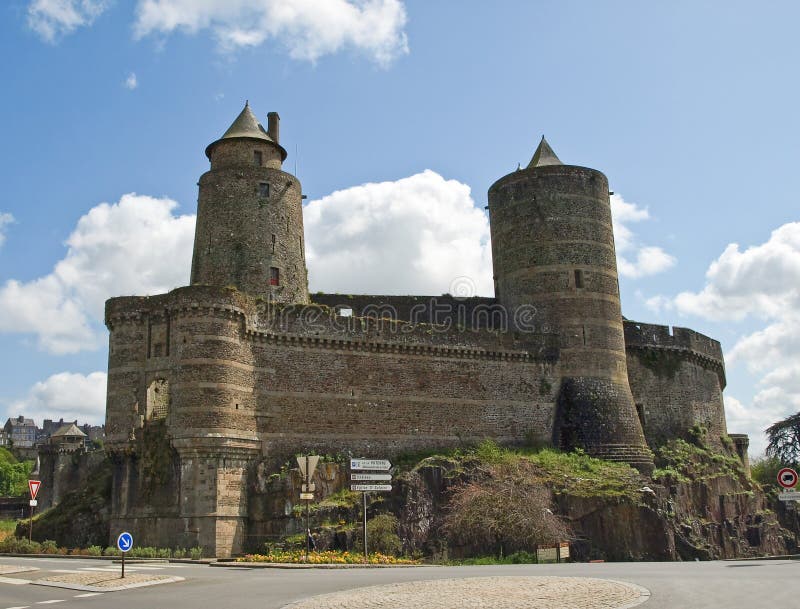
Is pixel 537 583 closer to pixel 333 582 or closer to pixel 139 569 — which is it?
pixel 333 582

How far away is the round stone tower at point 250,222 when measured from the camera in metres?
39.7

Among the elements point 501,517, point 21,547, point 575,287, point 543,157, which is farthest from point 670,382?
point 21,547

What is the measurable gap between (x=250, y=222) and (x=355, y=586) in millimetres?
25374

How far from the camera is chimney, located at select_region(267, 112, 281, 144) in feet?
141

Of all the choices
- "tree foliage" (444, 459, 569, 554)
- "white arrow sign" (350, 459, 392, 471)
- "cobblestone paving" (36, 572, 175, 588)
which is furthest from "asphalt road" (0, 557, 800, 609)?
"tree foliage" (444, 459, 569, 554)

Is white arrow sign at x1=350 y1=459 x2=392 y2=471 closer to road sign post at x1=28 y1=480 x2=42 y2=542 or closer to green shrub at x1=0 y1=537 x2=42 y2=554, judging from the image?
road sign post at x1=28 y1=480 x2=42 y2=542

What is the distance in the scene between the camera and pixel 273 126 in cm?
4338

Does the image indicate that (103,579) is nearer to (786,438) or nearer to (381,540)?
(381,540)

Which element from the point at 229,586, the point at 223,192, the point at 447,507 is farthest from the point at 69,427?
the point at 229,586

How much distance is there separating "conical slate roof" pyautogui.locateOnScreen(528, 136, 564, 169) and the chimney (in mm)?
14404

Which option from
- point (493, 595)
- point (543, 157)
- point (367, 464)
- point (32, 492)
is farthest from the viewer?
point (543, 157)

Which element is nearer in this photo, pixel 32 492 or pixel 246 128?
pixel 32 492

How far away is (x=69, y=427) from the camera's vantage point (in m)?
83.9

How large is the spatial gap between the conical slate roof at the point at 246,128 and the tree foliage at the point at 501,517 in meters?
20.7
